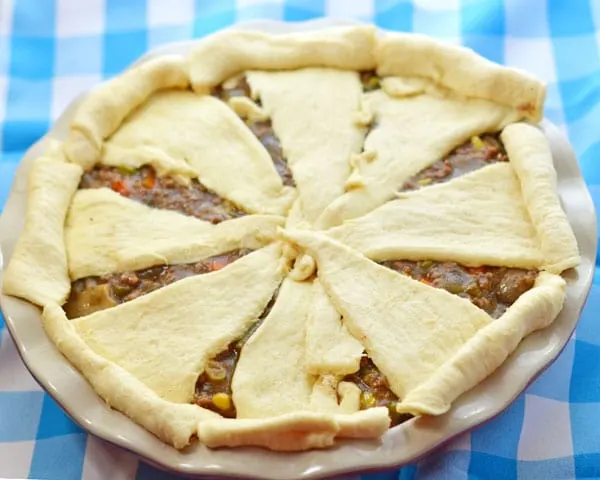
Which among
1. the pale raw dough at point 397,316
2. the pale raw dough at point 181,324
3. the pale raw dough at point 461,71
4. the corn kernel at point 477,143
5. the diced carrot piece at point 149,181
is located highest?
the pale raw dough at point 461,71

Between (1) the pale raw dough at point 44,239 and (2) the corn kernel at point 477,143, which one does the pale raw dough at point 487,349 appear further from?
(1) the pale raw dough at point 44,239

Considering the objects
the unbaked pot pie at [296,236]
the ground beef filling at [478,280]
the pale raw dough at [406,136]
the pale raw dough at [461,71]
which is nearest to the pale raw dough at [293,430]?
the unbaked pot pie at [296,236]

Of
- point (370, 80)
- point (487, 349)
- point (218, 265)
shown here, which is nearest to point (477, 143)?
point (370, 80)

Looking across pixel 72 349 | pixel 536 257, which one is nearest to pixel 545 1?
pixel 536 257

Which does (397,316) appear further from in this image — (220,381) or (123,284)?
(123,284)

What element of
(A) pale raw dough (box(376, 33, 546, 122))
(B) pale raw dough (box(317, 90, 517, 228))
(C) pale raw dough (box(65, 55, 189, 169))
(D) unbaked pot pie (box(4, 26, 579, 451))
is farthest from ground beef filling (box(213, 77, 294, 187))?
(A) pale raw dough (box(376, 33, 546, 122))

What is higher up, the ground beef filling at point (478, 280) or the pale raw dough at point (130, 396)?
the ground beef filling at point (478, 280)
